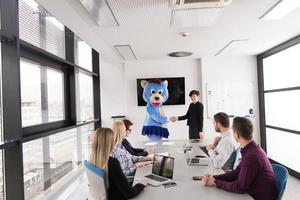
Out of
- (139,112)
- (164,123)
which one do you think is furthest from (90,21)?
(139,112)

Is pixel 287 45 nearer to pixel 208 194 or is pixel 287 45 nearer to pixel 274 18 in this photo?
pixel 274 18

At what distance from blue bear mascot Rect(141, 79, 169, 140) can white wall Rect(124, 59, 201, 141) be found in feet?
1.57

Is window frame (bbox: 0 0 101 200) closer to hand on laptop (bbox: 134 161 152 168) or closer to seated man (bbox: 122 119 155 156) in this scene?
hand on laptop (bbox: 134 161 152 168)

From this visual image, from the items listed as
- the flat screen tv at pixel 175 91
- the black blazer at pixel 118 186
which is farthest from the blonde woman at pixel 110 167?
the flat screen tv at pixel 175 91

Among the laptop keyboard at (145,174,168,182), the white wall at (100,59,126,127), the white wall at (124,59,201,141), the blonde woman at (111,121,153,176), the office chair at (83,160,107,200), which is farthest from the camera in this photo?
the white wall at (100,59,126,127)

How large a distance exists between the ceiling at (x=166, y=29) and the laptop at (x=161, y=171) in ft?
4.98

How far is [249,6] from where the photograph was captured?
2.43 meters

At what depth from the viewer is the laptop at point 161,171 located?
1897 millimetres

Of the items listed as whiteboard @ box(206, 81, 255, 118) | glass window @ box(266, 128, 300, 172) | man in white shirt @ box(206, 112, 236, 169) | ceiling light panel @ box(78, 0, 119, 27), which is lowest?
glass window @ box(266, 128, 300, 172)

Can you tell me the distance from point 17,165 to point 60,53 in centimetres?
Result: 164

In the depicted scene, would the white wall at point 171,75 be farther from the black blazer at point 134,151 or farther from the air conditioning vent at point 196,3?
the air conditioning vent at point 196,3

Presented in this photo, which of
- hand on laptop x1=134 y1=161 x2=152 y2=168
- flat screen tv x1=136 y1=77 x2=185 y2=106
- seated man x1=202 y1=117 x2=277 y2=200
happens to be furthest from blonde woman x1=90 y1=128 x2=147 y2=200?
flat screen tv x1=136 y1=77 x2=185 y2=106

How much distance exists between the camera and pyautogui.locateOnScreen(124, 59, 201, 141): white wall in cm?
541

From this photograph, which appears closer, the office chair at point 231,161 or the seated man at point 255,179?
the seated man at point 255,179
